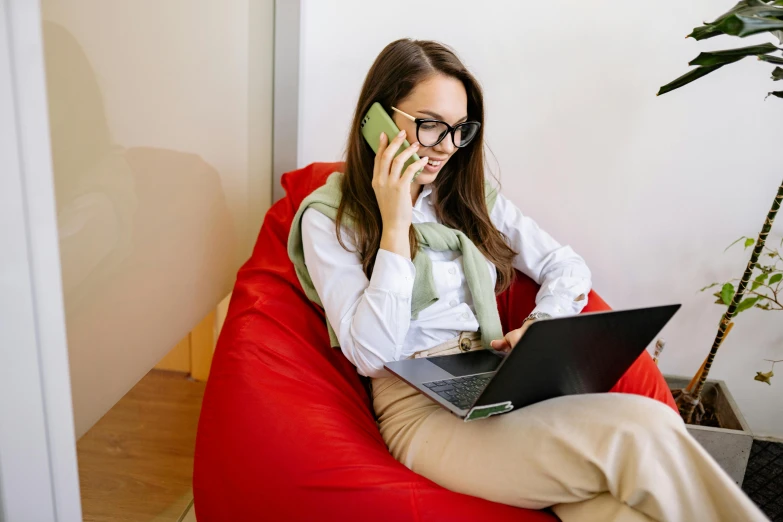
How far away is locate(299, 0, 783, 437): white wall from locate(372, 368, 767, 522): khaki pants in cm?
107

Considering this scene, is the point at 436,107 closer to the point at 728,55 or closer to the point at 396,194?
the point at 396,194

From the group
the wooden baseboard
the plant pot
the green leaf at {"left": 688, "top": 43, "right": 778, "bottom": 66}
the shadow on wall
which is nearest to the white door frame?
the shadow on wall

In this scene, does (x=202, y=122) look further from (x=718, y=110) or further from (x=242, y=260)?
(x=718, y=110)

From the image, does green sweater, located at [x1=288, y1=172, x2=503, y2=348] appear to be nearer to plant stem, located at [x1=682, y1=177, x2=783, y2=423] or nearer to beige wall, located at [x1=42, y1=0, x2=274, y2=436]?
beige wall, located at [x1=42, y1=0, x2=274, y2=436]

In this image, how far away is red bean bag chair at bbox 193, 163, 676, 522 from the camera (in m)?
1.07

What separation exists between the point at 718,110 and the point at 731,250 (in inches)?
17.8

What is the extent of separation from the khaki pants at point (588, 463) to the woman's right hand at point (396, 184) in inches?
16.6

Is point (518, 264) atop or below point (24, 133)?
below

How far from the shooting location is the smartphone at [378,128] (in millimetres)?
1340

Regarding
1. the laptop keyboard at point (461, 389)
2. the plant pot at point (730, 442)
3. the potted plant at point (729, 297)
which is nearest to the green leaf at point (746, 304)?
the potted plant at point (729, 297)

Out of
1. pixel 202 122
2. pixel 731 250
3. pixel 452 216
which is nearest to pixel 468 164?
pixel 452 216

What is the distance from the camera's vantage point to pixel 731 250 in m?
2.00

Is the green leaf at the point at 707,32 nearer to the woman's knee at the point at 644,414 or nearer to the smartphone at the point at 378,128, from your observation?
the smartphone at the point at 378,128

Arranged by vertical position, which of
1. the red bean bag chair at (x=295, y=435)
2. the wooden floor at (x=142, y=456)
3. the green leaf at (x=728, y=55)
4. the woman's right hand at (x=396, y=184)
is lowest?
the wooden floor at (x=142, y=456)
